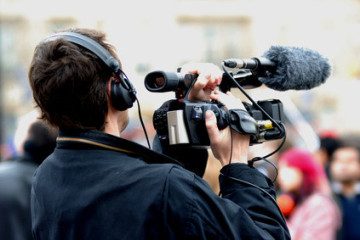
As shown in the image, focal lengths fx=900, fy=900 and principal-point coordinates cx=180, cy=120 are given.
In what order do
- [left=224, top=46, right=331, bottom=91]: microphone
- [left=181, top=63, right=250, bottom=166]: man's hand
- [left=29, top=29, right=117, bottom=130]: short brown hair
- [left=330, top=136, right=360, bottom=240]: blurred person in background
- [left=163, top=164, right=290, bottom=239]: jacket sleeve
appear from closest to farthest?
1. [left=163, top=164, right=290, bottom=239]: jacket sleeve
2. [left=29, top=29, right=117, bottom=130]: short brown hair
3. [left=181, top=63, right=250, bottom=166]: man's hand
4. [left=224, top=46, right=331, bottom=91]: microphone
5. [left=330, top=136, right=360, bottom=240]: blurred person in background

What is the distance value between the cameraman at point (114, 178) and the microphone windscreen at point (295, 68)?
9.4 inches

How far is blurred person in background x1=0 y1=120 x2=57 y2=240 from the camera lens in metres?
5.03

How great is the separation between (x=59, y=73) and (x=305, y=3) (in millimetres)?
45546

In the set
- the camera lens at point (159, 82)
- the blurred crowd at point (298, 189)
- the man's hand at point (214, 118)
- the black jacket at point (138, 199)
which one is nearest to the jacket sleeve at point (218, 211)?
the black jacket at point (138, 199)

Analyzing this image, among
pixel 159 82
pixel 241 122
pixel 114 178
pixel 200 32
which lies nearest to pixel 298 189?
pixel 241 122

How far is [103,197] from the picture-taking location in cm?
265

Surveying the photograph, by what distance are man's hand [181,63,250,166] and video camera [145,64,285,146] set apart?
0.02 m

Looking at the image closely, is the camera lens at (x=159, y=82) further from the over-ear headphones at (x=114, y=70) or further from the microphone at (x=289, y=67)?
the microphone at (x=289, y=67)

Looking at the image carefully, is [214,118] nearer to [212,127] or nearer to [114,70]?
[212,127]

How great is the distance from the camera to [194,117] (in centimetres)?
275

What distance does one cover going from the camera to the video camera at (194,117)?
274 centimetres

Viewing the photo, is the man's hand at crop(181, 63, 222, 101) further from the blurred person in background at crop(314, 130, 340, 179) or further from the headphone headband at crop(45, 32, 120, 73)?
the blurred person in background at crop(314, 130, 340, 179)

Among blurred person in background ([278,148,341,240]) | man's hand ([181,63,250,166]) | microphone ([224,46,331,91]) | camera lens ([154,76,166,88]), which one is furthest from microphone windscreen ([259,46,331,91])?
blurred person in background ([278,148,341,240])

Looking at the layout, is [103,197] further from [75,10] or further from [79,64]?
[75,10]
